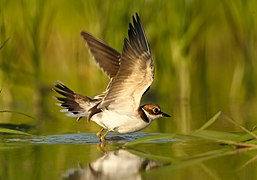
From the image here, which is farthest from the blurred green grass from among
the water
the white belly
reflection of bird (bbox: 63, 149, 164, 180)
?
reflection of bird (bbox: 63, 149, 164, 180)

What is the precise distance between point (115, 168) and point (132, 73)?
2027 millimetres

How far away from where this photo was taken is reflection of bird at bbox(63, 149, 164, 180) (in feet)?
22.8

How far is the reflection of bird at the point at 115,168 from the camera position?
22.8ft

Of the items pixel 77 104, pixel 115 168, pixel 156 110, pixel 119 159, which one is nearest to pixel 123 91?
pixel 156 110

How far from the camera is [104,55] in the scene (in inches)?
408

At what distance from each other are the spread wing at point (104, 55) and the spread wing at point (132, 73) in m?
0.65

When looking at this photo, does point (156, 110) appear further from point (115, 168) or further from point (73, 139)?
point (115, 168)

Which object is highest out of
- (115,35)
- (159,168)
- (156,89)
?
(115,35)

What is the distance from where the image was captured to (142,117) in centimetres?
975

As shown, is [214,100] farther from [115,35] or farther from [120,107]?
[120,107]

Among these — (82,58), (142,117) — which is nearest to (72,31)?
(82,58)

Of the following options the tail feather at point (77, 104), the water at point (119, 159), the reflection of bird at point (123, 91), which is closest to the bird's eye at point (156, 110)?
the reflection of bird at point (123, 91)

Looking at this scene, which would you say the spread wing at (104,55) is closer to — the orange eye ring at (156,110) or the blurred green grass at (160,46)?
the orange eye ring at (156,110)

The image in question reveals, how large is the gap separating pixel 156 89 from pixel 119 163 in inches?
297
